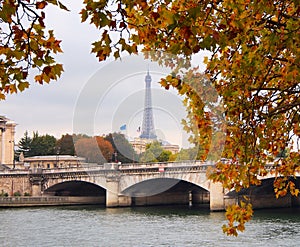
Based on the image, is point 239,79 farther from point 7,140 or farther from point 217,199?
point 7,140

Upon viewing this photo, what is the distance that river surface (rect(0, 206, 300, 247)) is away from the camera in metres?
25.7

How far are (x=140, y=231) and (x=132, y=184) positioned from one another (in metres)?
22.9

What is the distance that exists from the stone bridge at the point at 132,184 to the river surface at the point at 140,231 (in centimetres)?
918

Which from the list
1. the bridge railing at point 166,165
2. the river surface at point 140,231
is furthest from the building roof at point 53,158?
the river surface at point 140,231

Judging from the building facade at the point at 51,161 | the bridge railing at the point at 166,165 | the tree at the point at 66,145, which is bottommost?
the bridge railing at the point at 166,165

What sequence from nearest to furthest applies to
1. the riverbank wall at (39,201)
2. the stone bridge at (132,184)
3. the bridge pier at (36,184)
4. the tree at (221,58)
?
the tree at (221,58) < the stone bridge at (132,184) < the riverbank wall at (39,201) < the bridge pier at (36,184)

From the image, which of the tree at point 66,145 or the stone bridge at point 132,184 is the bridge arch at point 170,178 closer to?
the stone bridge at point 132,184

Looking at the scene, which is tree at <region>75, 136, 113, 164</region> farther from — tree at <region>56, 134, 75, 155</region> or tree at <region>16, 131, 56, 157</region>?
tree at <region>16, 131, 56, 157</region>

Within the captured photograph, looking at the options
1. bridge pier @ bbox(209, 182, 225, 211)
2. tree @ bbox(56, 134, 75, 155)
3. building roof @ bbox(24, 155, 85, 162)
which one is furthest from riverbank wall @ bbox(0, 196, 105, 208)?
tree @ bbox(56, 134, 75, 155)

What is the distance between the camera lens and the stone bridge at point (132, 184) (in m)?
49.2

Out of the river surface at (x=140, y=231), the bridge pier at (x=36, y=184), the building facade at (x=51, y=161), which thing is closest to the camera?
the river surface at (x=140, y=231)

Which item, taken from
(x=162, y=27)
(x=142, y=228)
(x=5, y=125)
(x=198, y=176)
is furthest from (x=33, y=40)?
(x=5, y=125)

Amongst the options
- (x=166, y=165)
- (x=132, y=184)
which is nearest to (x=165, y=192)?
(x=132, y=184)

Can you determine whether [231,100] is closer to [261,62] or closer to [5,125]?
[261,62]
